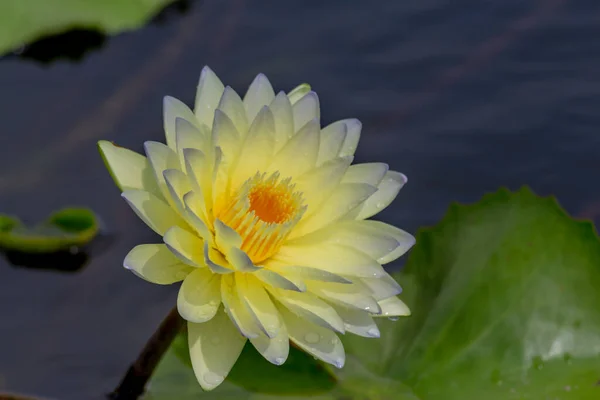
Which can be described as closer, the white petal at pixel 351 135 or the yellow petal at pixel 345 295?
the yellow petal at pixel 345 295

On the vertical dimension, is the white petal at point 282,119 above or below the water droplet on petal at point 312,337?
above

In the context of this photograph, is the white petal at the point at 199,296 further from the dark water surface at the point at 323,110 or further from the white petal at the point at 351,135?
the dark water surface at the point at 323,110

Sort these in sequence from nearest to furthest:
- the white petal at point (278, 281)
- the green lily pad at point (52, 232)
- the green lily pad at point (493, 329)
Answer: the white petal at point (278, 281), the green lily pad at point (493, 329), the green lily pad at point (52, 232)

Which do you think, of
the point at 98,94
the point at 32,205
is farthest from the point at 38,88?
the point at 32,205

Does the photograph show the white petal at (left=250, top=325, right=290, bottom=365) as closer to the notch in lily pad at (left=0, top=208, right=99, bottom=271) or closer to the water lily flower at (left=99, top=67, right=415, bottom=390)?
the water lily flower at (left=99, top=67, right=415, bottom=390)

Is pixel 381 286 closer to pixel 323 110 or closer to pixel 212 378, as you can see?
pixel 212 378

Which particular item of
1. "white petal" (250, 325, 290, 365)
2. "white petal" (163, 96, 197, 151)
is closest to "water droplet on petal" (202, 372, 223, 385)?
"white petal" (250, 325, 290, 365)

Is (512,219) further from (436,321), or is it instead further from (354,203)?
(354,203)

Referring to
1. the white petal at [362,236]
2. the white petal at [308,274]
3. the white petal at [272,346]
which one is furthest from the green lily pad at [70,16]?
the white petal at [272,346]
